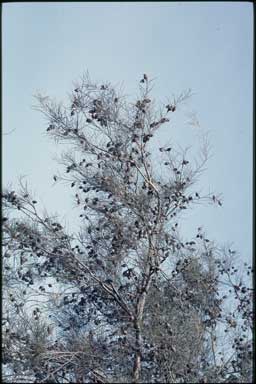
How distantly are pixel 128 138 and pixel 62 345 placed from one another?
99.1 inches

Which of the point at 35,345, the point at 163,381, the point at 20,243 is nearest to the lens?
the point at 163,381

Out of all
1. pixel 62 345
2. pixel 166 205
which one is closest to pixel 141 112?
pixel 166 205

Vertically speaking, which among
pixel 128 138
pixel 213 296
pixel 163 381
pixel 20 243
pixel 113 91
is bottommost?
pixel 163 381

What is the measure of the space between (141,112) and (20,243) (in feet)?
6.87

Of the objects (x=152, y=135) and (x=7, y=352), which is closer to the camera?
(x=7, y=352)

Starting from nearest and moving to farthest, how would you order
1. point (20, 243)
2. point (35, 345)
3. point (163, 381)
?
point (163, 381) → point (35, 345) → point (20, 243)

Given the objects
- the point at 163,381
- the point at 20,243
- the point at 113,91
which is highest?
the point at 113,91

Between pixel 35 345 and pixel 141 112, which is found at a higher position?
pixel 141 112

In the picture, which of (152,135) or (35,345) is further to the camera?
(152,135)

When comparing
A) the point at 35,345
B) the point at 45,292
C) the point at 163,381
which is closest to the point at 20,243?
the point at 45,292

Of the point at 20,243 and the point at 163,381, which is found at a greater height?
the point at 20,243

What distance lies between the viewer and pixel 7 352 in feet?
23.7

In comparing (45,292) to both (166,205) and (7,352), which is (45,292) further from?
(166,205)

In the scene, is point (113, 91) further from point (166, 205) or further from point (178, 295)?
point (178, 295)
